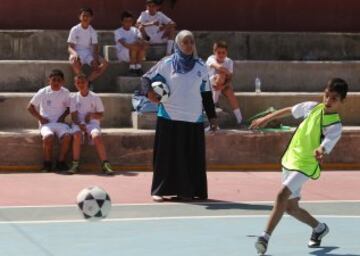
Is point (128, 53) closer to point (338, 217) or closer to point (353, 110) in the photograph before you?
point (353, 110)

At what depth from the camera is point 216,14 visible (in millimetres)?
18828

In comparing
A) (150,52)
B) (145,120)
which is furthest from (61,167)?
(150,52)

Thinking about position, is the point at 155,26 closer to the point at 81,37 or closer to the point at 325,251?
the point at 81,37

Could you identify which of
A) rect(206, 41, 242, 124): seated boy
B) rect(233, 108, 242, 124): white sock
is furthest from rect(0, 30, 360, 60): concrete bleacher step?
rect(233, 108, 242, 124): white sock

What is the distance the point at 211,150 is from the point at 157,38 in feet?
10.6

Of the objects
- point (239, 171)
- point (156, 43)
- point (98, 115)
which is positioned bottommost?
point (239, 171)

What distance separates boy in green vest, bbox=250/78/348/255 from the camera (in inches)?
328

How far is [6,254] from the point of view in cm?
827

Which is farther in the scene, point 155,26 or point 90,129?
point 155,26

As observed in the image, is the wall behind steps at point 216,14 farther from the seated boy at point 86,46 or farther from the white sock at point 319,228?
the white sock at point 319,228

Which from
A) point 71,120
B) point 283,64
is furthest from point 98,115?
point 283,64

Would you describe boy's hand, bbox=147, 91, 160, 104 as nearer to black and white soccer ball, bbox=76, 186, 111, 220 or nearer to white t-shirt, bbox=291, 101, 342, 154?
black and white soccer ball, bbox=76, 186, 111, 220

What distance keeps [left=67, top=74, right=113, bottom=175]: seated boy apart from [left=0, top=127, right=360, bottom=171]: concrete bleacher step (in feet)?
1.21

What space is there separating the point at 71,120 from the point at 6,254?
A: 19.8 feet
